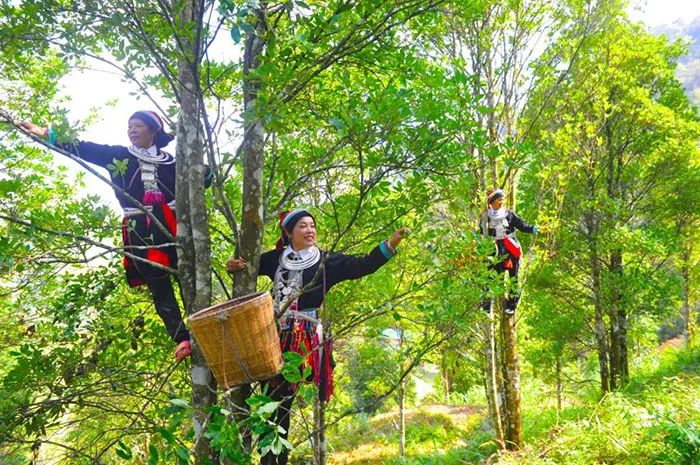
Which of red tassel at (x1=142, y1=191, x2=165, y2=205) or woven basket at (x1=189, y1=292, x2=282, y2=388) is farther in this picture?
red tassel at (x1=142, y1=191, x2=165, y2=205)

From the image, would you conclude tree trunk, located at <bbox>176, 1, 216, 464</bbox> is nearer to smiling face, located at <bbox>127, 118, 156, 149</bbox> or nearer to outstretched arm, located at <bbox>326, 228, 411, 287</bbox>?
smiling face, located at <bbox>127, 118, 156, 149</bbox>

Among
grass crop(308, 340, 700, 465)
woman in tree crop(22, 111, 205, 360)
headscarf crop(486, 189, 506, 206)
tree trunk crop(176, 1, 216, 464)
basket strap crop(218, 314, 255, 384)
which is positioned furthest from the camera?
headscarf crop(486, 189, 506, 206)

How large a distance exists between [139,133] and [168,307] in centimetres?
122

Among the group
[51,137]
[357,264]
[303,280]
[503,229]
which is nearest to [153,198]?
[51,137]

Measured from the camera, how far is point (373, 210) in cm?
411

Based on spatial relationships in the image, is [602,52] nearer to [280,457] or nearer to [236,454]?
[280,457]

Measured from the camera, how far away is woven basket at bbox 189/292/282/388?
2.09 m

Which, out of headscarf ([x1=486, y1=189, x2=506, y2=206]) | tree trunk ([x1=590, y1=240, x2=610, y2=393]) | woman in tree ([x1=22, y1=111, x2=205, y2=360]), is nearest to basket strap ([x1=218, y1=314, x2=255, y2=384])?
woman in tree ([x1=22, y1=111, x2=205, y2=360])

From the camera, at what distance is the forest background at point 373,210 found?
2299mm

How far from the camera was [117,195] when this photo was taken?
287cm

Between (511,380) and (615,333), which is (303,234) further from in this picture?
(615,333)

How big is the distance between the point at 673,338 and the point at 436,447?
34.4 m

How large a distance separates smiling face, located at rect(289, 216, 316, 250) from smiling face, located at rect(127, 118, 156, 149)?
3.95ft

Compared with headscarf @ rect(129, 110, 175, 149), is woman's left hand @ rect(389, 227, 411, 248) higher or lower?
lower
